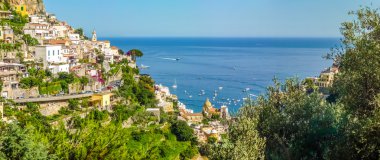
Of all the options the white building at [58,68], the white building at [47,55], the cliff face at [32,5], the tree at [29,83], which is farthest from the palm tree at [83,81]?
the cliff face at [32,5]

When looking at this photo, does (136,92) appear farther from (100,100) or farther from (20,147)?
(20,147)

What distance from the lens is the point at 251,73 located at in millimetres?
82312

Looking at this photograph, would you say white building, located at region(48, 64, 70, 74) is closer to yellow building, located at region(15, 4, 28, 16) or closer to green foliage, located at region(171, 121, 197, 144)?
green foliage, located at region(171, 121, 197, 144)

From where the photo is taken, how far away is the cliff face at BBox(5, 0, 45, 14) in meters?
44.2

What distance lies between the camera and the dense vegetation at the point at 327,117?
8.73 meters

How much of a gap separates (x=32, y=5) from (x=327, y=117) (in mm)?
45422

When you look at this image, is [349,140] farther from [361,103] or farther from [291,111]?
[291,111]

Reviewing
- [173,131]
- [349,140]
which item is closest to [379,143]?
[349,140]

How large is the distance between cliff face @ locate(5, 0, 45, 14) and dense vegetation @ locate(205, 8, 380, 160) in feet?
125

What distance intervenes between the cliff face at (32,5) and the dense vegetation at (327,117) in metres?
38.0

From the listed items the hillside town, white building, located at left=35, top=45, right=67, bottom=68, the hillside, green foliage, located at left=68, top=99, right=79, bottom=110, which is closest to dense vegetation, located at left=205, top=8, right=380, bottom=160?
the hillside town

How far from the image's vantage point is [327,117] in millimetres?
10992

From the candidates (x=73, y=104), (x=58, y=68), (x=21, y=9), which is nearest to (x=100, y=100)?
(x=73, y=104)

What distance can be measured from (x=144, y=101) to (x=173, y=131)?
5805 mm
